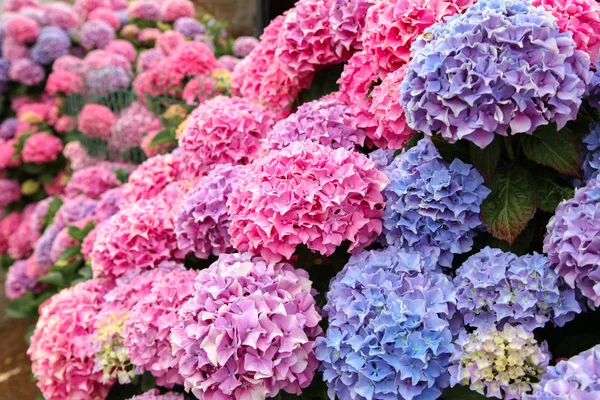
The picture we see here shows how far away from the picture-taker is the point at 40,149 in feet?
12.8

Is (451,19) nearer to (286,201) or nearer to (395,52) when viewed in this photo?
(395,52)

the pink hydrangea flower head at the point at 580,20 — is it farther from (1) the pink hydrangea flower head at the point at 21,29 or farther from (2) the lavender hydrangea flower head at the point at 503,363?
(1) the pink hydrangea flower head at the point at 21,29

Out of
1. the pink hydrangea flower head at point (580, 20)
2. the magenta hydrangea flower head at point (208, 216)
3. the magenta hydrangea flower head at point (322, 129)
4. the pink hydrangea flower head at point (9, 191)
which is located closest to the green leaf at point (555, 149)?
the pink hydrangea flower head at point (580, 20)

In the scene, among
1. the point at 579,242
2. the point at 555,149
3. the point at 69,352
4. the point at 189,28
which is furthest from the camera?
the point at 189,28

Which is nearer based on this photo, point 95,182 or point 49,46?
point 95,182

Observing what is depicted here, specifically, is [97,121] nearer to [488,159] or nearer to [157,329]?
[157,329]

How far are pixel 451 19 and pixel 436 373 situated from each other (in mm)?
691

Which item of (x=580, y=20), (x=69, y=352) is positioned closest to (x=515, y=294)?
(x=580, y=20)

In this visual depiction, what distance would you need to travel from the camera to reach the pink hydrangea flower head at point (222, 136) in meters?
1.82

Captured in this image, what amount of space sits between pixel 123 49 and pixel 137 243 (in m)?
2.57

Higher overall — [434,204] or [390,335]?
[434,204]

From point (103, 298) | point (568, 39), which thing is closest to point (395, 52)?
point (568, 39)

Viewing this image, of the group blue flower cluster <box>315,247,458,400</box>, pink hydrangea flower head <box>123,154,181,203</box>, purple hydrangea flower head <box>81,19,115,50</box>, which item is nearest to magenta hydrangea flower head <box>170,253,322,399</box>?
blue flower cluster <box>315,247,458,400</box>

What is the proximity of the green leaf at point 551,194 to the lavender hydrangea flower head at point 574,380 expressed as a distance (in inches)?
13.1
